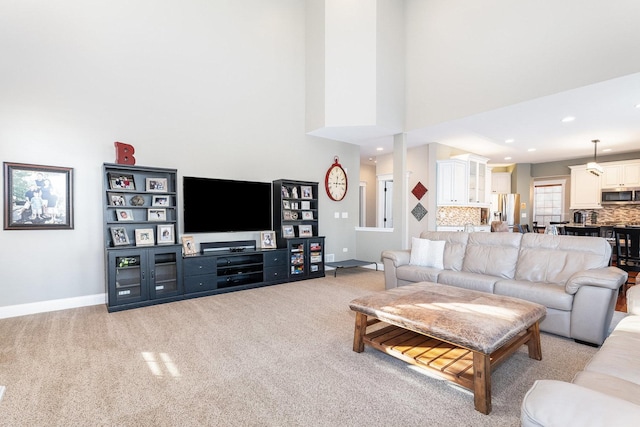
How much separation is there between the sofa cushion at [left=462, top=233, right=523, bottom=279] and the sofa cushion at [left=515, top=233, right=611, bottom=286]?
0.08 m

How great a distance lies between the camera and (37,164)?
3.66 m

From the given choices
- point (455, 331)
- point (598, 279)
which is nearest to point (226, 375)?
point (455, 331)

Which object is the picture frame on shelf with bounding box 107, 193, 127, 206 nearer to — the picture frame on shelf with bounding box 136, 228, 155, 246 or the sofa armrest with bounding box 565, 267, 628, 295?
the picture frame on shelf with bounding box 136, 228, 155, 246

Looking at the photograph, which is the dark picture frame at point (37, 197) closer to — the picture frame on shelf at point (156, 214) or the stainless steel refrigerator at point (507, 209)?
the picture frame on shelf at point (156, 214)

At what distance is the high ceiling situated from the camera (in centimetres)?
408

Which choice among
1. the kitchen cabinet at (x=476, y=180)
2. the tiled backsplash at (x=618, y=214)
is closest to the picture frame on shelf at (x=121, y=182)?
the kitchen cabinet at (x=476, y=180)

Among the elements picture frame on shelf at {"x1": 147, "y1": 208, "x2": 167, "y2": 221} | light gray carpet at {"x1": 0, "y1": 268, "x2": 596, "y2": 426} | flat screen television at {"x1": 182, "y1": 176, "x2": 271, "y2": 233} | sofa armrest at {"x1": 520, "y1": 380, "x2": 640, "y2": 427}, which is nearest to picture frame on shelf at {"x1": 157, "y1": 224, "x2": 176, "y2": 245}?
picture frame on shelf at {"x1": 147, "y1": 208, "x2": 167, "y2": 221}

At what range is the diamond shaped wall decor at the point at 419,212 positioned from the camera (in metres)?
6.94

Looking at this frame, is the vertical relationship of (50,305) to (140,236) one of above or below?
below

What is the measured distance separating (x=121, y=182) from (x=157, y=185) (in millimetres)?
427

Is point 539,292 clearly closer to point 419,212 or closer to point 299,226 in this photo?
point 299,226

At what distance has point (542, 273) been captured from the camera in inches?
131

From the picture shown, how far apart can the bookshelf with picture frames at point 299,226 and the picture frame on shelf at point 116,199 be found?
91.9 inches

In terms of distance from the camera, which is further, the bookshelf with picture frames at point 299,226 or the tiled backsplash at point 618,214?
the tiled backsplash at point 618,214
